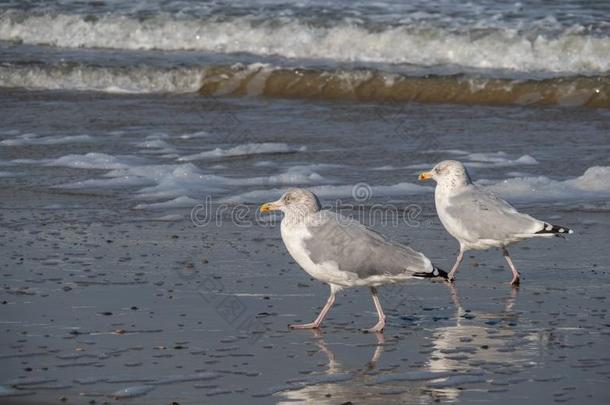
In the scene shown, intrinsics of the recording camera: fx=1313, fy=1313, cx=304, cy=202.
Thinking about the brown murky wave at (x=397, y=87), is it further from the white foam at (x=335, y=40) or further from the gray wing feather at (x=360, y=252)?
the gray wing feather at (x=360, y=252)

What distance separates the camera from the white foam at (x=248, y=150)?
41.7 ft

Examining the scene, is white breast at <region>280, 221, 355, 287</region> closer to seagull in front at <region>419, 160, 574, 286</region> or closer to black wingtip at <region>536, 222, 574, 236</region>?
seagull in front at <region>419, 160, 574, 286</region>

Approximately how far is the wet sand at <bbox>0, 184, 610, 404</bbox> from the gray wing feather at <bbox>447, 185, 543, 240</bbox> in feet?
0.87

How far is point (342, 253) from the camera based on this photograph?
7.25 m

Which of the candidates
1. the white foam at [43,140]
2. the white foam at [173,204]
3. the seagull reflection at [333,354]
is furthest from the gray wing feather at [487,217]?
the white foam at [43,140]

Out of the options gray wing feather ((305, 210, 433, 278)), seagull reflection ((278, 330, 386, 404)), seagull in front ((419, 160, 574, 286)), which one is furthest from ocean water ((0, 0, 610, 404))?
gray wing feather ((305, 210, 433, 278))

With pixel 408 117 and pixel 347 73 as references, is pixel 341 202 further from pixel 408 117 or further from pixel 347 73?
pixel 347 73

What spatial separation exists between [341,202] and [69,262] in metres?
2.90

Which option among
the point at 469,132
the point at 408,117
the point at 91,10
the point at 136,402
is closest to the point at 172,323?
the point at 136,402

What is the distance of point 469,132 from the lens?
46.0ft

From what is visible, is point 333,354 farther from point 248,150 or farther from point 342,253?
point 248,150

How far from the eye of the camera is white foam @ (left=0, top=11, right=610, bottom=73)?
731 inches

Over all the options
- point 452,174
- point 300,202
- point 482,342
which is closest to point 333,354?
point 482,342

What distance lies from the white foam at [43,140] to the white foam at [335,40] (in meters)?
4.85
